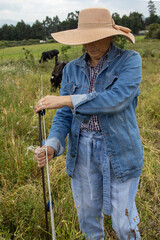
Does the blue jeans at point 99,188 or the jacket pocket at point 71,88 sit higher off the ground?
the jacket pocket at point 71,88

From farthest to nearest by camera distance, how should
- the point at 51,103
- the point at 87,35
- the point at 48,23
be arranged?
1. the point at 48,23
2. the point at 87,35
3. the point at 51,103

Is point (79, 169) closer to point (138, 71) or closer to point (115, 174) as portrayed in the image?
point (115, 174)

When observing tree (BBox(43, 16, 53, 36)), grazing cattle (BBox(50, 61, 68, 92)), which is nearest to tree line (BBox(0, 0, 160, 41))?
tree (BBox(43, 16, 53, 36))

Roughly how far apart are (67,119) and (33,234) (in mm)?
1003

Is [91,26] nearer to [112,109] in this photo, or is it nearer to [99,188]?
[112,109]

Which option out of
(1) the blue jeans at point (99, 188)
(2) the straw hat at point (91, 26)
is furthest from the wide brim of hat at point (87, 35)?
(1) the blue jeans at point (99, 188)

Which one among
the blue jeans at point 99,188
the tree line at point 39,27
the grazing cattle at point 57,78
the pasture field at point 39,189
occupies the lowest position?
the pasture field at point 39,189

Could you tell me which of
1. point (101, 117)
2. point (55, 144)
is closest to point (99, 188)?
point (55, 144)

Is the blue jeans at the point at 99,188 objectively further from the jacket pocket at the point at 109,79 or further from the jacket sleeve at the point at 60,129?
the jacket pocket at the point at 109,79

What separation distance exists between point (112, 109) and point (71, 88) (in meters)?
0.46

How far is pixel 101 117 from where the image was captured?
4.51ft

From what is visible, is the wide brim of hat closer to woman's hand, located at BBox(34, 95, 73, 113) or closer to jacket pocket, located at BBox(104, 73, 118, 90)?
jacket pocket, located at BBox(104, 73, 118, 90)

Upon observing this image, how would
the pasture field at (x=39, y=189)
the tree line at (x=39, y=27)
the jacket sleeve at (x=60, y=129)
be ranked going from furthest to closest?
the tree line at (x=39, y=27) < the pasture field at (x=39, y=189) < the jacket sleeve at (x=60, y=129)

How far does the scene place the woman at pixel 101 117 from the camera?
123 cm
